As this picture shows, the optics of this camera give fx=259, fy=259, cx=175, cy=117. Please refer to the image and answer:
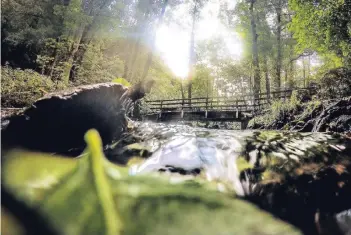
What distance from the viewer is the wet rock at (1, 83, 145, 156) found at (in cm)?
228

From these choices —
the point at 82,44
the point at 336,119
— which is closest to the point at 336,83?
the point at 336,119

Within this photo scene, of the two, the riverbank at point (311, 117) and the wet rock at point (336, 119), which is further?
the riverbank at point (311, 117)

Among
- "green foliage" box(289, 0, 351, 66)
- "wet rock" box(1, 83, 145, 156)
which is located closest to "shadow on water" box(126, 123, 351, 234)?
"wet rock" box(1, 83, 145, 156)

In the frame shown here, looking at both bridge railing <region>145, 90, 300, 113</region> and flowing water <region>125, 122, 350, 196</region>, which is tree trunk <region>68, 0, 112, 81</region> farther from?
bridge railing <region>145, 90, 300, 113</region>

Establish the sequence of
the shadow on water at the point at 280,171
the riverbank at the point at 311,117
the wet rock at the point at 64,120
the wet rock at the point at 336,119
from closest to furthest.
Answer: the shadow on water at the point at 280,171
the wet rock at the point at 64,120
the wet rock at the point at 336,119
the riverbank at the point at 311,117

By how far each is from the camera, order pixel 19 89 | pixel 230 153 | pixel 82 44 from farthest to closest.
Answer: pixel 82 44 < pixel 19 89 < pixel 230 153

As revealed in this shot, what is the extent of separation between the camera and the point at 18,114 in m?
2.34

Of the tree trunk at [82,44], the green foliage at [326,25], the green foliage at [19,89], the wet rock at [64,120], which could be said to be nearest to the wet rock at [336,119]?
the green foliage at [326,25]

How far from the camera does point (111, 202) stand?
3.49ft

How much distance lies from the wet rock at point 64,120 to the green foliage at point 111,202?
731 mm

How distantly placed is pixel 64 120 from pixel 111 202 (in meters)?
1.86

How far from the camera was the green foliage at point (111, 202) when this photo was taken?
1.06 m

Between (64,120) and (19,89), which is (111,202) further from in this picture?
(19,89)

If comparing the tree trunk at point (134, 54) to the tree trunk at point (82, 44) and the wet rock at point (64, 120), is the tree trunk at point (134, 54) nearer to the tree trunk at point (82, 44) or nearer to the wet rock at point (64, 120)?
the tree trunk at point (82, 44)
